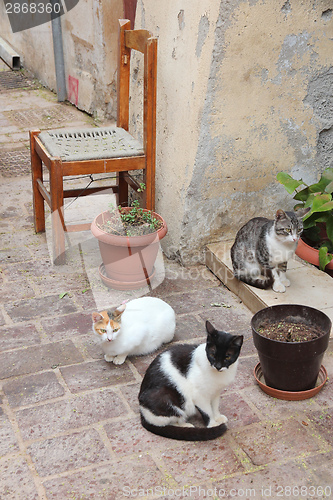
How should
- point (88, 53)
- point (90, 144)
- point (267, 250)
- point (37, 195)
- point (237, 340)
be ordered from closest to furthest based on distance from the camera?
point (237, 340), point (267, 250), point (90, 144), point (37, 195), point (88, 53)

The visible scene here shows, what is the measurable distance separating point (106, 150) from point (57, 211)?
58cm

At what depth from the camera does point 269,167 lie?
4.18 m

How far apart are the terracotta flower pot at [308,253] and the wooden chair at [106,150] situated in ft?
3.87

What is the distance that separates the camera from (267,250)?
11.8 ft

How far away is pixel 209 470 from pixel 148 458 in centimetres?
29

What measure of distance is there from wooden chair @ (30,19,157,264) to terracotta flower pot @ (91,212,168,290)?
0.37m

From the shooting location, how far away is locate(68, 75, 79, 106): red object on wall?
752cm

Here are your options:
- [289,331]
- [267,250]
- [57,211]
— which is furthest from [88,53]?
[289,331]

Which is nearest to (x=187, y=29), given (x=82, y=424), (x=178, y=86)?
(x=178, y=86)

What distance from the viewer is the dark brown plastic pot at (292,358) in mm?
2803

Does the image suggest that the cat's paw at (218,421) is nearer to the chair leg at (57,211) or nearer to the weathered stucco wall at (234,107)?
the weathered stucco wall at (234,107)

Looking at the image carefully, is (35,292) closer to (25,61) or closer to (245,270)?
(245,270)

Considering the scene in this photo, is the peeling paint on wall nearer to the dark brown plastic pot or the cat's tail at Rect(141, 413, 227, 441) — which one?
the dark brown plastic pot

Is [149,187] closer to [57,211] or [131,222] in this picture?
[131,222]
